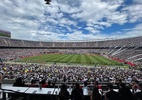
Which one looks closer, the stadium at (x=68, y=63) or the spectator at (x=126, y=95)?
the spectator at (x=126, y=95)

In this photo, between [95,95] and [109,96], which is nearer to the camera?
[95,95]

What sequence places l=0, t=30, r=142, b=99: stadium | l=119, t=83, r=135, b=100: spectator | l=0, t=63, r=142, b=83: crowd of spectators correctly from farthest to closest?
l=0, t=30, r=142, b=99: stadium → l=0, t=63, r=142, b=83: crowd of spectators → l=119, t=83, r=135, b=100: spectator

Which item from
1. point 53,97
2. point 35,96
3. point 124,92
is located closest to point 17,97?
point 35,96

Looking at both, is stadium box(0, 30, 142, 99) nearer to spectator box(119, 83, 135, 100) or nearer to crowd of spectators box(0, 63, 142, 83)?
crowd of spectators box(0, 63, 142, 83)

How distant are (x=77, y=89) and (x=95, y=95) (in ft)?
3.89

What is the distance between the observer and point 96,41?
124 m

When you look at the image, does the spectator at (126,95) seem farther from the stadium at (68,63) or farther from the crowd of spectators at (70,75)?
the crowd of spectators at (70,75)

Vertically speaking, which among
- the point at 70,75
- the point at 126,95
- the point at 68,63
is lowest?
the point at 70,75

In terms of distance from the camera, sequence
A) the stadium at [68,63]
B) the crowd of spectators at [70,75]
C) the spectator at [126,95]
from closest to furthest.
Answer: the spectator at [126,95], the crowd of spectators at [70,75], the stadium at [68,63]

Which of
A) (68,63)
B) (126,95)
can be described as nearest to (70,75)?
(126,95)

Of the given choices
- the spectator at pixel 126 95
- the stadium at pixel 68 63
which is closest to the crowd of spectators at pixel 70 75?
the stadium at pixel 68 63

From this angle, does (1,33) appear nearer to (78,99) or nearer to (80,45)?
(80,45)

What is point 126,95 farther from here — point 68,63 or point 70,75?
point 68,63

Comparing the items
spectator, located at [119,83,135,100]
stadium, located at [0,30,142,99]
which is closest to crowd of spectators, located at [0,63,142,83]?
stadium, located at [0,30,142,99]
